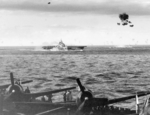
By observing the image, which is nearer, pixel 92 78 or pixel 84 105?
pixel 84 105

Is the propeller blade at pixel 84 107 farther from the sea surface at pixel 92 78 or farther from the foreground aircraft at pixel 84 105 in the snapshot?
the sea surface at pixel 92 78

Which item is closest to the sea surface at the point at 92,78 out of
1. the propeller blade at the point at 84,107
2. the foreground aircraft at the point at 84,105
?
the foreground aircraft at the point at 84,105

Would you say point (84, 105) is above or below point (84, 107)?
above

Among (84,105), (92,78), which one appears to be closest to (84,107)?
(84,105)

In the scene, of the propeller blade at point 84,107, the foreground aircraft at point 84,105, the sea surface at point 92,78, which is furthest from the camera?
the sea surface at point 92,78

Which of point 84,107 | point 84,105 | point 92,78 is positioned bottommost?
point 92,78

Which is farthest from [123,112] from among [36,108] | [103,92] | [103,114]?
[103,92]

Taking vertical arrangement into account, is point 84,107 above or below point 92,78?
above

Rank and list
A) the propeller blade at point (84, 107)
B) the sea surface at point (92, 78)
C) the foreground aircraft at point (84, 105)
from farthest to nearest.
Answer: the sea surface at point (92, 78) → the foreground aircraft at point (84, 105) → the propeller blade at point (84, 107)

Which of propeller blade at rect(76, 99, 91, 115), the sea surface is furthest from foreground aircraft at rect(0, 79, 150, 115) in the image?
the sea surface

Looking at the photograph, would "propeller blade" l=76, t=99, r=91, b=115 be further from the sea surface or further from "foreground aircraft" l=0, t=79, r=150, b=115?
the sea surface

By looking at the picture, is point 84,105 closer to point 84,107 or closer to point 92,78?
point 84,107

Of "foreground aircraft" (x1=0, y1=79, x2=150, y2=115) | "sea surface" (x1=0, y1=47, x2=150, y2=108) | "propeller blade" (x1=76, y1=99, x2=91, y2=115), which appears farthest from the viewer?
"sea surface" (x1=0, y1=47, x2=150, y2=108)
